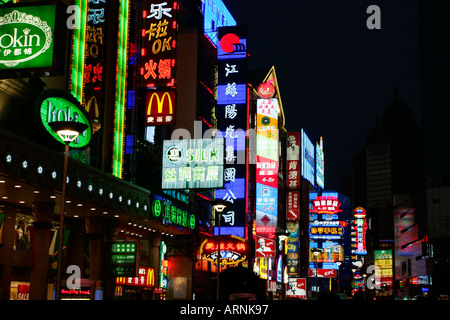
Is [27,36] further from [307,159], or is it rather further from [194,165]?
[307,159]

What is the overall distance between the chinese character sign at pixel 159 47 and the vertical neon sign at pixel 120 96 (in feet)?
4.73

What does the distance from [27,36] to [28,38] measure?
0.31ft

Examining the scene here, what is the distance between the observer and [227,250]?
44594mm

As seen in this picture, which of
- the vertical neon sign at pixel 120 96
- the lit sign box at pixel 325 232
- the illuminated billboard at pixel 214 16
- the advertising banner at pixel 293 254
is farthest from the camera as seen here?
the lit sign box at pixel 325 232

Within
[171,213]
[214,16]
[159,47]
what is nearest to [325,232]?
[214,16]

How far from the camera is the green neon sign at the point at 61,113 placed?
25.3m

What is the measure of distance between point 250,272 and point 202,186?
22.6 ft

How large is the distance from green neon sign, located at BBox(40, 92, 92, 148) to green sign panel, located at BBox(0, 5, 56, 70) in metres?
2.82

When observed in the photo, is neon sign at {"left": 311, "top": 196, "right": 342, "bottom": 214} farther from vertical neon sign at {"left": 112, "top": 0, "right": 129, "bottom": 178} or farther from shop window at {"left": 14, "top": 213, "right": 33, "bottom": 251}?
shop window at {"left": 14, "top": 213, "right": 33, "bottom": 251}

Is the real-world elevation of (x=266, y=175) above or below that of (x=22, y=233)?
above

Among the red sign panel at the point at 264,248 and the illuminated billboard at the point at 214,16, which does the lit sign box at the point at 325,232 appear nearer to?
the red sign panel at the point at 264,248

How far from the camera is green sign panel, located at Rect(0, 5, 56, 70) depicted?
22.5m

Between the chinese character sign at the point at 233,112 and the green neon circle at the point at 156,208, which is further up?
the chinese character sign at the point at 233,112

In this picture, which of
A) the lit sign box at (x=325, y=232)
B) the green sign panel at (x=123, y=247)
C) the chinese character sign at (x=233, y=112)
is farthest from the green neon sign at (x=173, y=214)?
the lit sign box at (x=325, y=232)
